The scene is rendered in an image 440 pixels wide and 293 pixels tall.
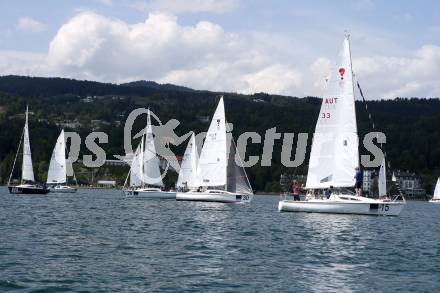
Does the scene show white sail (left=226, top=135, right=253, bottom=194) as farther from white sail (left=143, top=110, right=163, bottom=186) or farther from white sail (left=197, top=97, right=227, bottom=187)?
white sail (left=143, top=110, right=163, bottom=186)

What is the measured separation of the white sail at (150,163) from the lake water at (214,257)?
46.1 meters

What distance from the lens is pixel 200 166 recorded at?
70.1 meters

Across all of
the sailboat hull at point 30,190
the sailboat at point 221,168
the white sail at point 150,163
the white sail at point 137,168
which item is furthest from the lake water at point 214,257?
the sailboat hull at point 30,190

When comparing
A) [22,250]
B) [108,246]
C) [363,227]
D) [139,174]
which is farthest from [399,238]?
[139,174]

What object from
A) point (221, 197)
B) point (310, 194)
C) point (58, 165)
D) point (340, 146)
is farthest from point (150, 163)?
point (340, 146)

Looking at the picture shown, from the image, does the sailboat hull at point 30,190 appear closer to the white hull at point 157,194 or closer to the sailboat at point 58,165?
the sailboat at point 58,165

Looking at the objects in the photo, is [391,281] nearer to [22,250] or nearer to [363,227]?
[22,250]

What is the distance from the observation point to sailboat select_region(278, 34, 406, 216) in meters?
47.7

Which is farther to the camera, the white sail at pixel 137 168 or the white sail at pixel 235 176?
the white sail at pixel 137 168

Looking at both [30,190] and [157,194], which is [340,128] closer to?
Result: [157,194]

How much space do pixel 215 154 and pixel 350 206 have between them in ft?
76.5

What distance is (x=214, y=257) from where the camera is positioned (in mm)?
26891

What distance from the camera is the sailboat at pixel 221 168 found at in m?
68.2

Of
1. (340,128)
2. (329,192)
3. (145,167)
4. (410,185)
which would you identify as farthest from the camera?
(410,185)
